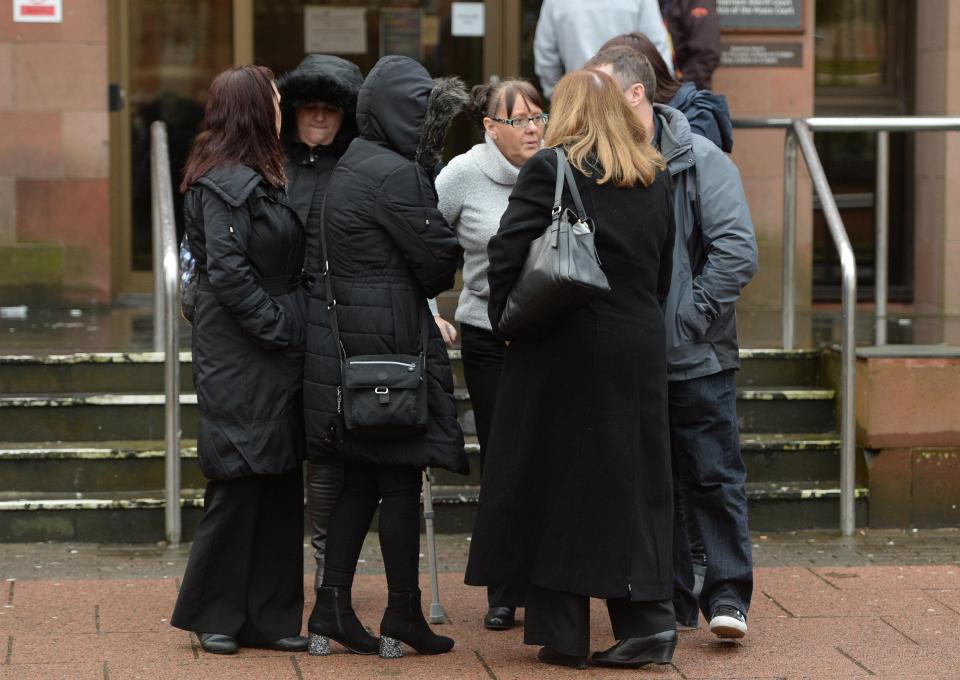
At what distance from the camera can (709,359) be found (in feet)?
17.4

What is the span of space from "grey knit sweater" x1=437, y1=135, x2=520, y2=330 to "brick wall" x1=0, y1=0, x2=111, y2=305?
14.4ft

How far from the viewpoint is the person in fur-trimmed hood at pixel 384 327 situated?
508 centimetres

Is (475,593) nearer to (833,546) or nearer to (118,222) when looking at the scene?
(833,546)

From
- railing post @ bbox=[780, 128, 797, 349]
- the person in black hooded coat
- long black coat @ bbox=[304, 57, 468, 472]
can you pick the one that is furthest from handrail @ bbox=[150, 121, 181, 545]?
railing post @ bbox=[780, 128, 797, 349]

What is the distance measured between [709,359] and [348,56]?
5.46 metres

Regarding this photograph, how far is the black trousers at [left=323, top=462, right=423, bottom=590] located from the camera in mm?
5148

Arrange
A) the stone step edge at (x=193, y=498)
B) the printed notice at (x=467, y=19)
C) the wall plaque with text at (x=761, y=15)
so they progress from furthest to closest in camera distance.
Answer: the printed notice at (x=467, y=19) < the wall plaque with text at (x=761, y=15) < the stone step edge at (x=193, y=498)

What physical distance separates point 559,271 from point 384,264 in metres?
0.63

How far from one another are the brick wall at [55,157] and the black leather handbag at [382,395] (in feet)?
15.8

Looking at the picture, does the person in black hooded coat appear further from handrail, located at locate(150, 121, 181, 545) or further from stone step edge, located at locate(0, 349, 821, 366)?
stone step edge, located at locate(0, 349, 821, 366)

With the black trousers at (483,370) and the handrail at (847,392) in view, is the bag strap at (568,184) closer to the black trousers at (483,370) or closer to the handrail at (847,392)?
the black trousers at (483,370)

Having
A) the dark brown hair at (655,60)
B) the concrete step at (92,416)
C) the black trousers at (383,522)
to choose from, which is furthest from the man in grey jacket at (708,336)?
the concrete step at (92,416)

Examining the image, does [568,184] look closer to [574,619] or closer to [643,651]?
[574,619]

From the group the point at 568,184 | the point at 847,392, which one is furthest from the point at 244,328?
the point at 847,392
